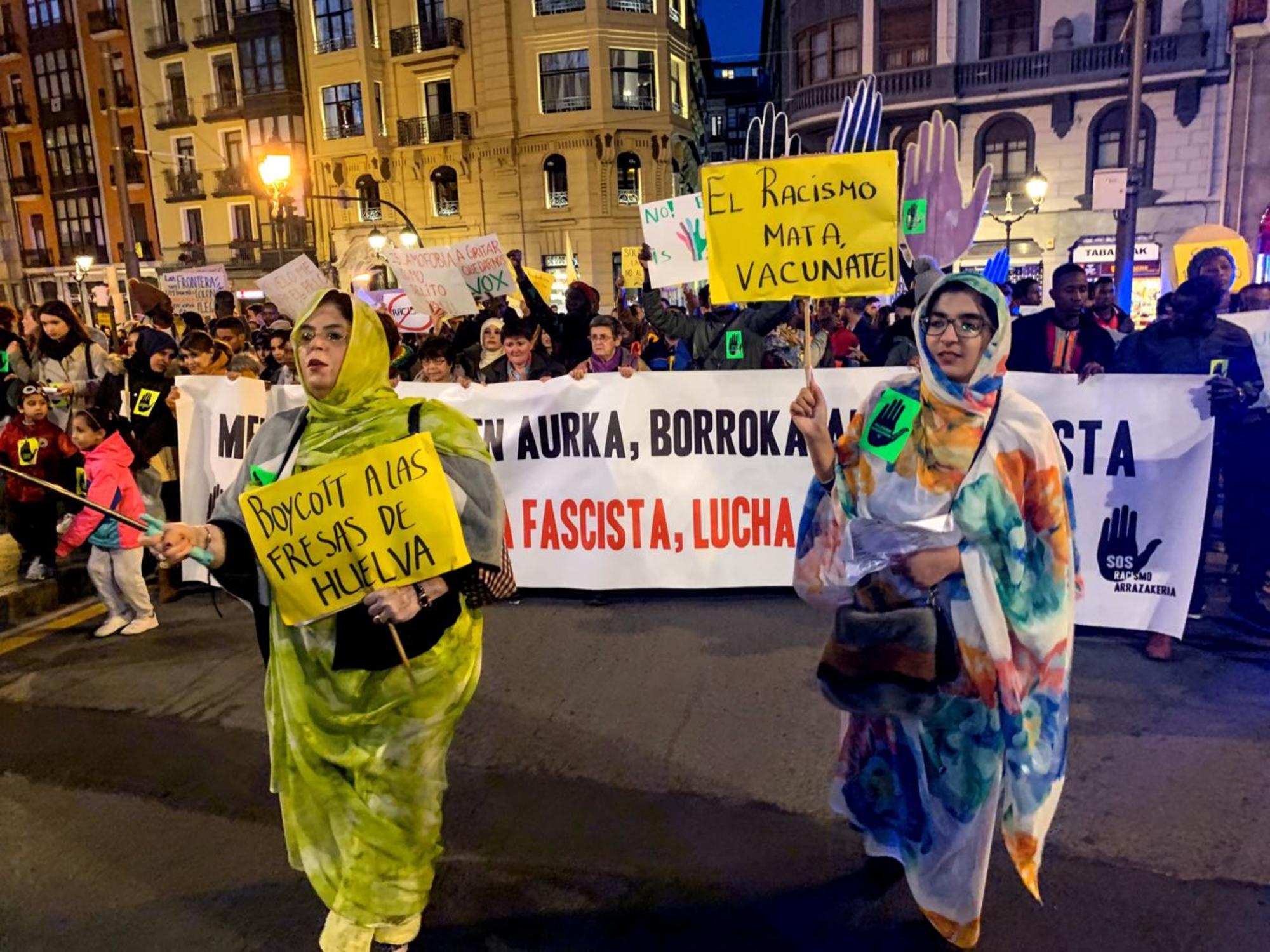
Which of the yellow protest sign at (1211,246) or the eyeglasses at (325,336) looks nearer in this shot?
the eyeglasses at (325,336)

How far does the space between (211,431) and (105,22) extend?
4641 centimetres

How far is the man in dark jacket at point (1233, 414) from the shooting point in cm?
519

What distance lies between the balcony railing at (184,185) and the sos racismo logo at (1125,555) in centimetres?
4277

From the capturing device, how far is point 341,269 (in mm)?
33781

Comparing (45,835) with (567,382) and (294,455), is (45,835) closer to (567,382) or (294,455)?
(294,455)

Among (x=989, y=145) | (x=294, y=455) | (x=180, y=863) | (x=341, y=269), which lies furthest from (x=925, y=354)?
(x=341, y=269)

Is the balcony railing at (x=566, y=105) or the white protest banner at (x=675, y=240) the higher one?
the balcony railing at (x=566, y=105)

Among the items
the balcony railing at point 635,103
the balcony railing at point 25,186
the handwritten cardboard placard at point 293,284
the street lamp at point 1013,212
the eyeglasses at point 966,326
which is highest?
the balcony railing at point 635,103

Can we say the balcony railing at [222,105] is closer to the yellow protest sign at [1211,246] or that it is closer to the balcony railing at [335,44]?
the balcony railing at [335,44]

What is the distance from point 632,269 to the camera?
564 inches

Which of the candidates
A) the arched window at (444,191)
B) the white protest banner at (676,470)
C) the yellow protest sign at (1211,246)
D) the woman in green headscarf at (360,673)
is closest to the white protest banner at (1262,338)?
the white protest banner at (676,470)

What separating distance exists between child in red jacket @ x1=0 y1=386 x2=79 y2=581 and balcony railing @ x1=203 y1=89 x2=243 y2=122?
3734 centimetres

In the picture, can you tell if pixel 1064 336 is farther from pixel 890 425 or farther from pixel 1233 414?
pixel 890 425

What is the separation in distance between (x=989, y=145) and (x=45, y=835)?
28.7 meters
